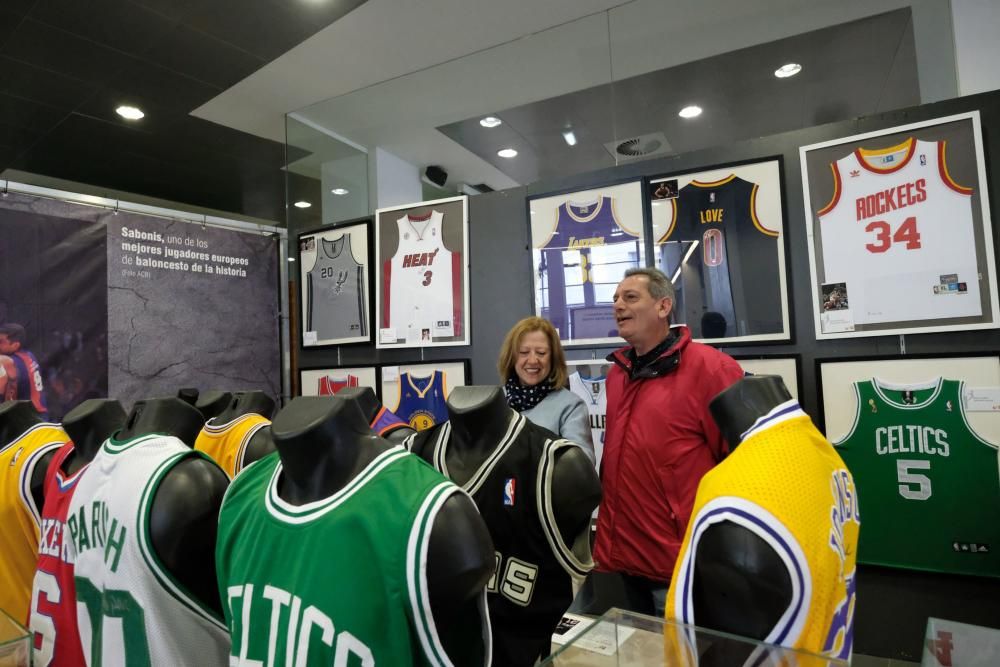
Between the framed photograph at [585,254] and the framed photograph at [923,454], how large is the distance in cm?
106

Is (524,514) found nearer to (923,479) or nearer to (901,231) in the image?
(923,479)

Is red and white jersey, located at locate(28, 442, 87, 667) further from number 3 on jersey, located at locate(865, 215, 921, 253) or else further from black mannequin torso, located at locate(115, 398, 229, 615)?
number 3 on jersey, located at locate(865, 215, 921, 253)

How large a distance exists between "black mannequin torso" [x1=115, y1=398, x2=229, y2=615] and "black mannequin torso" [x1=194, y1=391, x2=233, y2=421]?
49.4 inches

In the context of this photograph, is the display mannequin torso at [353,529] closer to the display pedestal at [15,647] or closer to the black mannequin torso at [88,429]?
the display pedestal at [15,647]

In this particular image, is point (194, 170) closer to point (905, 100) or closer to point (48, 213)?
point (48, 213)

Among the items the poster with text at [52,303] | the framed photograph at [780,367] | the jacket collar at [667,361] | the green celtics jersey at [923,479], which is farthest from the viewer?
the poster with text at [52,303]

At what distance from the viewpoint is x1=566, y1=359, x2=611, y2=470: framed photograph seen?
3025mm

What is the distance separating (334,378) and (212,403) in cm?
168

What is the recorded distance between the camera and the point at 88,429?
1.33 metres

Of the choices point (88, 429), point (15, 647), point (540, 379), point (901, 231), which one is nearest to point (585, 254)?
point (540, 379)

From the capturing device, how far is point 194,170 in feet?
18.0

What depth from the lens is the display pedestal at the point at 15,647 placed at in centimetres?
87

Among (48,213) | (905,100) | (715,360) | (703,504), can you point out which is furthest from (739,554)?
(48,213)

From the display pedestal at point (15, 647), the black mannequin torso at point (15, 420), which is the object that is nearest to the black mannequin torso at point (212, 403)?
the black mannequin torso at point (15, 420)
